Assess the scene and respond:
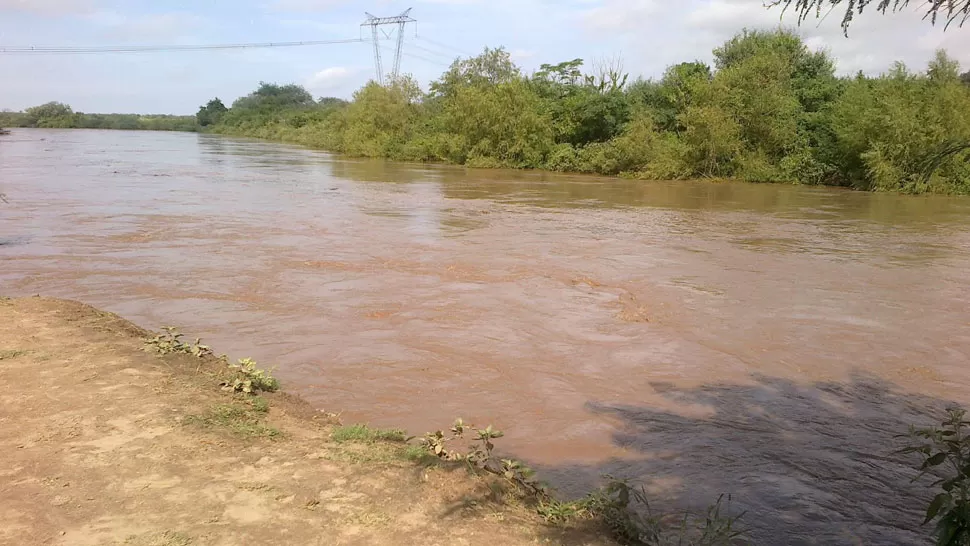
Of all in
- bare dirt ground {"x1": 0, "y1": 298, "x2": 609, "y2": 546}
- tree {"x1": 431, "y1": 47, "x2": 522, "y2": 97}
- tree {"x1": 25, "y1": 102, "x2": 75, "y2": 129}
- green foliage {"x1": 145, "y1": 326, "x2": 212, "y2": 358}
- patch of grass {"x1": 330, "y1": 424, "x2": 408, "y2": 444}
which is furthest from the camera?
tree {"x1": 25, "y1": 102, "x2": 75, "y2": 129}

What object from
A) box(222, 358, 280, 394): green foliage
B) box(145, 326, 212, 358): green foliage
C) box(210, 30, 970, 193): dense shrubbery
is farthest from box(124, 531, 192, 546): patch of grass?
box(210, 30, 970, 193): dense shrubbery

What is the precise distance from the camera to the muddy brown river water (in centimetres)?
519

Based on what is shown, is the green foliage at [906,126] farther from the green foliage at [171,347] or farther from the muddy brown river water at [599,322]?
the green foliage at [171,347]

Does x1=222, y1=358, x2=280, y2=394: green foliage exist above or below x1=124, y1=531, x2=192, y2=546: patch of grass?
below

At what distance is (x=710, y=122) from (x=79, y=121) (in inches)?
4626

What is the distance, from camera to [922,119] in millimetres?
27359

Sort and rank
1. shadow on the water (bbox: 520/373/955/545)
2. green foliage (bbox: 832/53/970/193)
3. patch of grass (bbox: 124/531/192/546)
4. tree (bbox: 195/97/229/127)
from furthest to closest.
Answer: tree (bbox: 195/97/229/127) < green foliage (bbox: 832/53/970/193) < shadow on the water (bbox: 520/373/955/545) < patch of grass (bbox: 124/531/192/546)

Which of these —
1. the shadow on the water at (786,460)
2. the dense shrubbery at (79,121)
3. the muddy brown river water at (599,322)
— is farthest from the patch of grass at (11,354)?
the dense shrubbery at (79,121)

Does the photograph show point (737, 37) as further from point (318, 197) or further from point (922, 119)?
point (318, 197)

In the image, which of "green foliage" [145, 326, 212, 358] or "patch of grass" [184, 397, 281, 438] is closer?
"patch of grass" [184, 397, 281, 438]

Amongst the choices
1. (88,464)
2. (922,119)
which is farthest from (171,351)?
(922,119)

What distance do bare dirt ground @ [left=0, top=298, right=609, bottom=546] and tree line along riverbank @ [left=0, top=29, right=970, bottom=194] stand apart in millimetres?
22984

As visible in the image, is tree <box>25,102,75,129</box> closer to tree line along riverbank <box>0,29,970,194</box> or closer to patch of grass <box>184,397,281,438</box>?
tree line along riverbank <box>0,29,970,194</box>

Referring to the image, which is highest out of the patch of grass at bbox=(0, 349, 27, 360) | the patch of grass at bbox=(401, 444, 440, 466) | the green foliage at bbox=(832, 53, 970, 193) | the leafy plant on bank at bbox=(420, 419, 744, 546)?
the green foliage at bbox=(832, 53, 970, 193)
